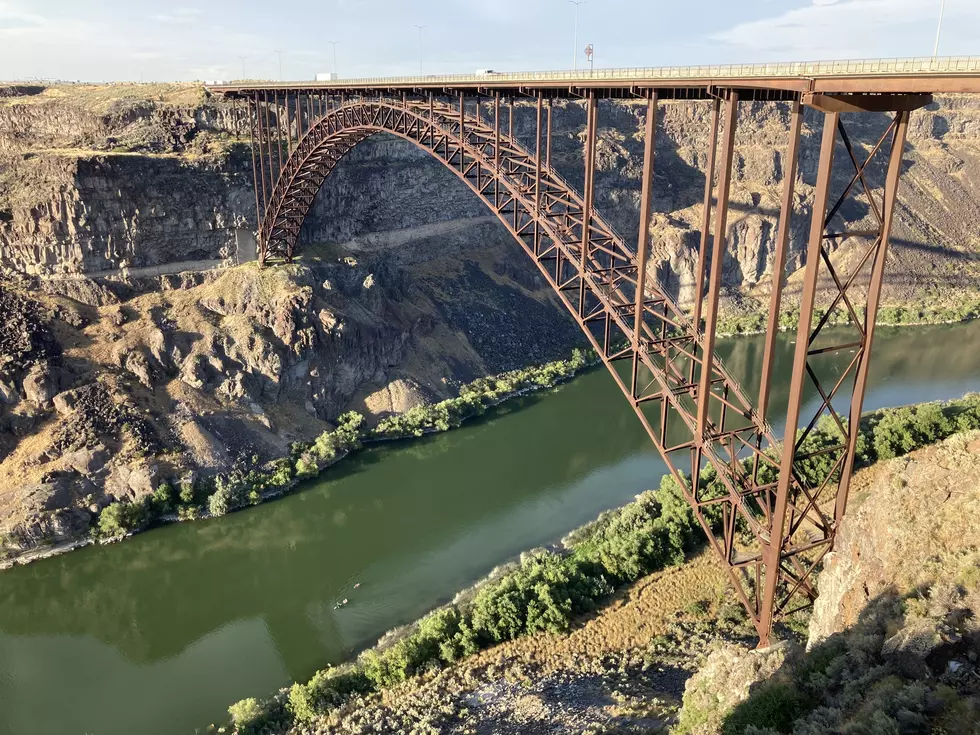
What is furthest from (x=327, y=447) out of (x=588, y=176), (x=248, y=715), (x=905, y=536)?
(x=905, y=536)

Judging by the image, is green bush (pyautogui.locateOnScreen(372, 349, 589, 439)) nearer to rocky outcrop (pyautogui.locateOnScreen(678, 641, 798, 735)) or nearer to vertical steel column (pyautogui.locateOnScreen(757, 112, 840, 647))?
vertical steel column (pyautogui.locateOnScreen(757, 112, 840, 647))

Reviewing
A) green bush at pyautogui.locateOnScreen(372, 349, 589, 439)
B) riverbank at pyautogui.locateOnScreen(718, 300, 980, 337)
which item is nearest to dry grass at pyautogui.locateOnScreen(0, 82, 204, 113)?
green bush at pyautogui.locateOnScreen(372, 349, 589, 439)

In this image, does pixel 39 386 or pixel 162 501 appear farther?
pixel 39 386

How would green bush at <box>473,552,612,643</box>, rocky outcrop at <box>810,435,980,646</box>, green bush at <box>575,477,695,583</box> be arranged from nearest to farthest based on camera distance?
rocky outcrop at <box>810,435,980,646</box> → green bush at <box>473,552,612,643</box> → green bush at <box>575,477,695,583</box>

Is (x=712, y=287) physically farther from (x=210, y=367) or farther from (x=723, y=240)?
(x=210, y=367)

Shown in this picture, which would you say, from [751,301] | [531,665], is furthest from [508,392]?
[751,301]

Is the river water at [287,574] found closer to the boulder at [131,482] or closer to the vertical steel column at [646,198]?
the boulder at [131,482]

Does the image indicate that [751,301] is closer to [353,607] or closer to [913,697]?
[353,607]
